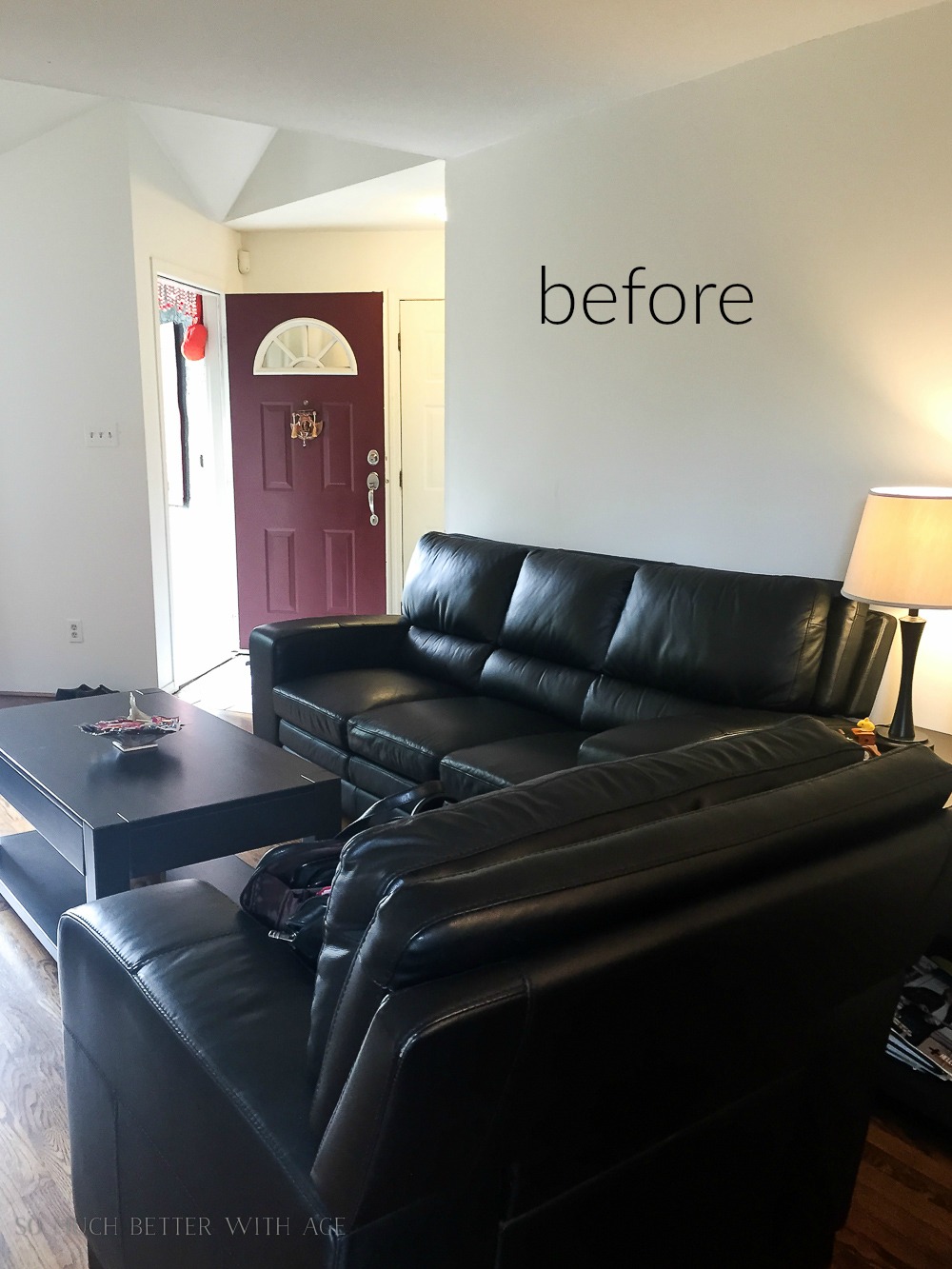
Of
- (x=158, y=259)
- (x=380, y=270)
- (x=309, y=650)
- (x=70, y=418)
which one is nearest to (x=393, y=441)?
(x=380, y=270)

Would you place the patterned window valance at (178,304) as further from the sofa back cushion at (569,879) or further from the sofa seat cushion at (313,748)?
the sofa back cushion at (569,879)

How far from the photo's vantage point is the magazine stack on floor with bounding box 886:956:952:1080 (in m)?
1.92

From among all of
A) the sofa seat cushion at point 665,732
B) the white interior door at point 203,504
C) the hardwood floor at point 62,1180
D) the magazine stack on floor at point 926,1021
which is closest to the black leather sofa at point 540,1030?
the hardwood floor at point 62,1180

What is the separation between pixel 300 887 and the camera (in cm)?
159

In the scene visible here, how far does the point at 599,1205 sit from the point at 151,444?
162 inches

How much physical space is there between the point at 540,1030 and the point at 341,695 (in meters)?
2.54

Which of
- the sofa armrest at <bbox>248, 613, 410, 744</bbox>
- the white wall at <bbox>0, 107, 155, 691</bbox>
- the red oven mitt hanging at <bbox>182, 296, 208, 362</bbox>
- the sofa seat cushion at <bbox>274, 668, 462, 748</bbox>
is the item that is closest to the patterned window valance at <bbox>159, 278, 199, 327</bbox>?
the red oven mitt hanging at <bbox>182, 296, 208, 362</bbox>

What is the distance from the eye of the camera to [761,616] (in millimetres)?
2781

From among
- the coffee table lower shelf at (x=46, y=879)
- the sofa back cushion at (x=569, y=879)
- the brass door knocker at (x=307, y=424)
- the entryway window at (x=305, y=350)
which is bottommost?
the coffee table lower shelf at (x=46, y=879)

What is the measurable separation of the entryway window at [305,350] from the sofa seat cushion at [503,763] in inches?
123

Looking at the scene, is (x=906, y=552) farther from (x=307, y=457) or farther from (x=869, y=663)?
(x=307, y=457)

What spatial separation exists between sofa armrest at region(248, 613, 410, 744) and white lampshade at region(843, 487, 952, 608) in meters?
1.91

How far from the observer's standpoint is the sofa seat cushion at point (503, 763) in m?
2.67

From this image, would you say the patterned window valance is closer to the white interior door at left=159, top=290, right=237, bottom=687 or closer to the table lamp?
the white interior door at left=159, top=290, right=237, bottom=687
